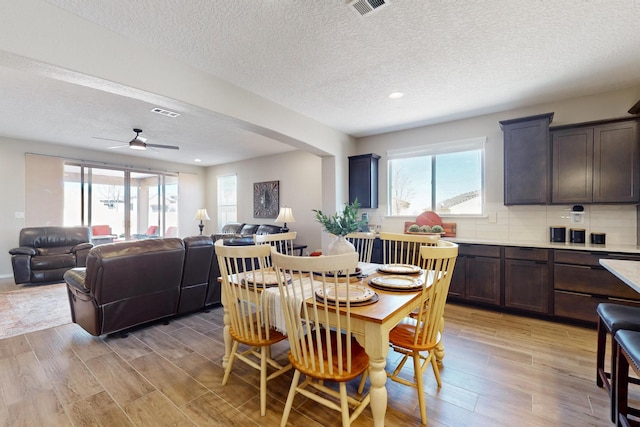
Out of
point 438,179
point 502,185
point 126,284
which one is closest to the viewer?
point 126,284

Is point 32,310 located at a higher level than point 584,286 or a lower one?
lower

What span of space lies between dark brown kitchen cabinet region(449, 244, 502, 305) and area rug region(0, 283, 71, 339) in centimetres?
499

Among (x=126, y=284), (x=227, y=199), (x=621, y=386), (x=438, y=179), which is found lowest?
(x=621, y=386)

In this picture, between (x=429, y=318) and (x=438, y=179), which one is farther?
(x=438, y=179)

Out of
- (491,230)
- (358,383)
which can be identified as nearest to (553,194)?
(491,230)

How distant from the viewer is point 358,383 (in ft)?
7.04

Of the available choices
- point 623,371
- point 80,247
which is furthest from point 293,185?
point 623,371

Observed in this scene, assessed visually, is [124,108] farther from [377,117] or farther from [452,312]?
[452,312]

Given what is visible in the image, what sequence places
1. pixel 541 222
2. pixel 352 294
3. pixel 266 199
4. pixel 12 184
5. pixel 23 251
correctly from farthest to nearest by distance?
pixel 266 199 < pixel 12 184 < pixel 23 251 < pixel 541 222 < pixel 352 294

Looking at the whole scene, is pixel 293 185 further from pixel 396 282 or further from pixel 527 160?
pixel 396 282

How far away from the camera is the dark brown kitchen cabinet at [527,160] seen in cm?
353

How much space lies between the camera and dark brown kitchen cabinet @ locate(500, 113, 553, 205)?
353 centimetres

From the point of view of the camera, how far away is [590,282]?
3057 millimetres

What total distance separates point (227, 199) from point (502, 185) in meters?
6.97
